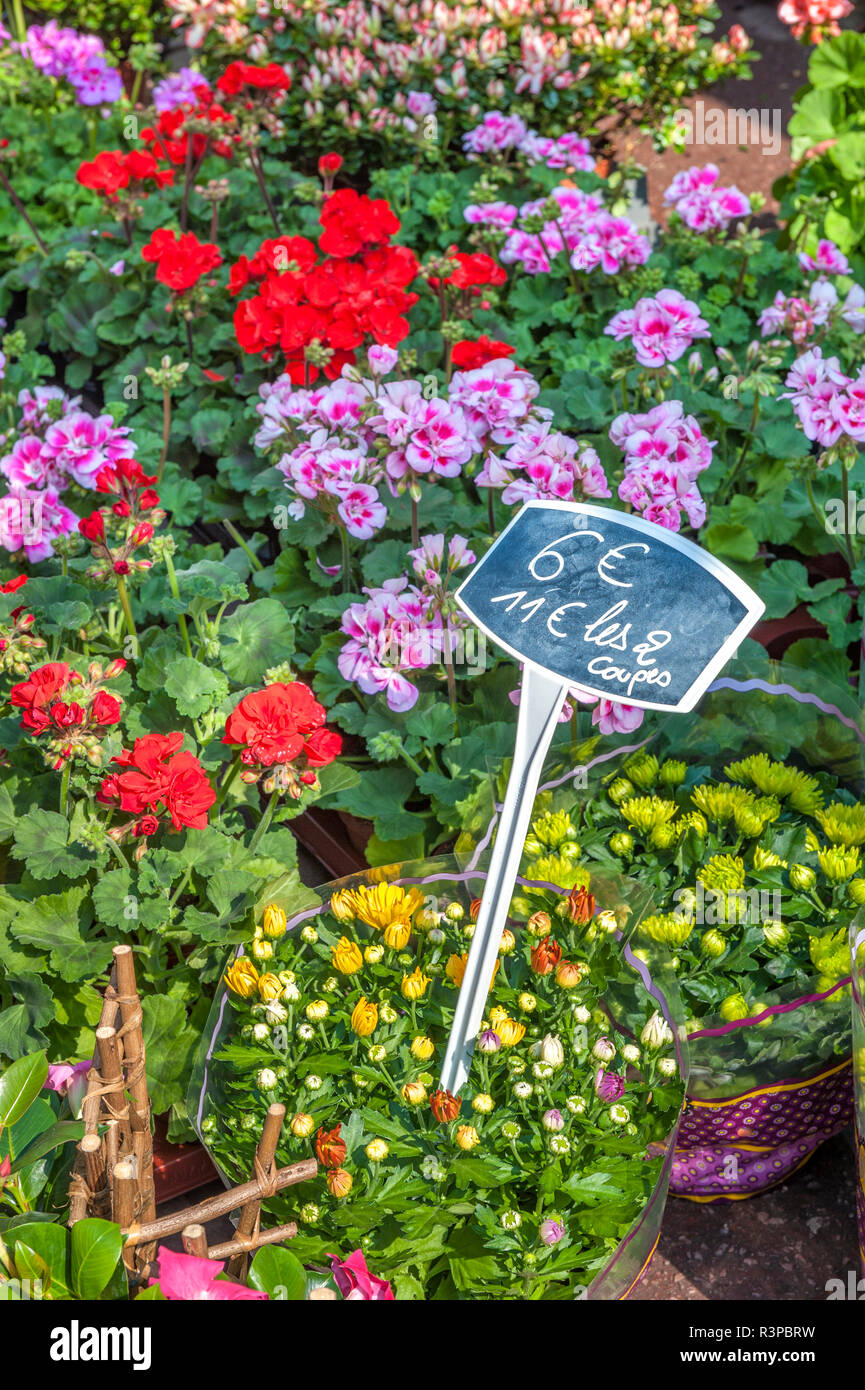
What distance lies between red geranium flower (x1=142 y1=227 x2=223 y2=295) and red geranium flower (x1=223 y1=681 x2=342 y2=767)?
1668mm

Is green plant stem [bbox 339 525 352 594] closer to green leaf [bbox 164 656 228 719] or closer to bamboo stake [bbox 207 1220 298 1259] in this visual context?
green leaf [bbox 164 656 228 719]

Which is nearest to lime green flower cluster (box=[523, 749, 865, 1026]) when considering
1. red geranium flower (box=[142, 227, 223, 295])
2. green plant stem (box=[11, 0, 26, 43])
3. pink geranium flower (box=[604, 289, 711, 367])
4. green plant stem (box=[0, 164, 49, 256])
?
pink geranium flower (box=[604, 289, 711, 367])

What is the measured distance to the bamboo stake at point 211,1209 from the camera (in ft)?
3.73

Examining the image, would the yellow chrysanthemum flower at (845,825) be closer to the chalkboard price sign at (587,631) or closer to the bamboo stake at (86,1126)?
the chalkboard price sign at (587,631)

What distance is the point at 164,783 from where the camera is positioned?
1635 mm

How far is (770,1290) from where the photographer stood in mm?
1869

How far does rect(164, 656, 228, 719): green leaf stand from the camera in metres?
1.93

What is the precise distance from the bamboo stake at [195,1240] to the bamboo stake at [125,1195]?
8cm

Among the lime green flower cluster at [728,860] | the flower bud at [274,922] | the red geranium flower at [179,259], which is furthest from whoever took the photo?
the red geranium flower at [179,259]

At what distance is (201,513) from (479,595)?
1619mm

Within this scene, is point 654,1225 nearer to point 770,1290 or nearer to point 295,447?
point 770,1290

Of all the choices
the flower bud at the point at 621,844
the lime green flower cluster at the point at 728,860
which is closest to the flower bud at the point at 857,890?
the lime green flower cluster at the point at 728,860

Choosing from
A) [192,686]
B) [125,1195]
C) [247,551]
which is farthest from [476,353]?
[125,1195]
